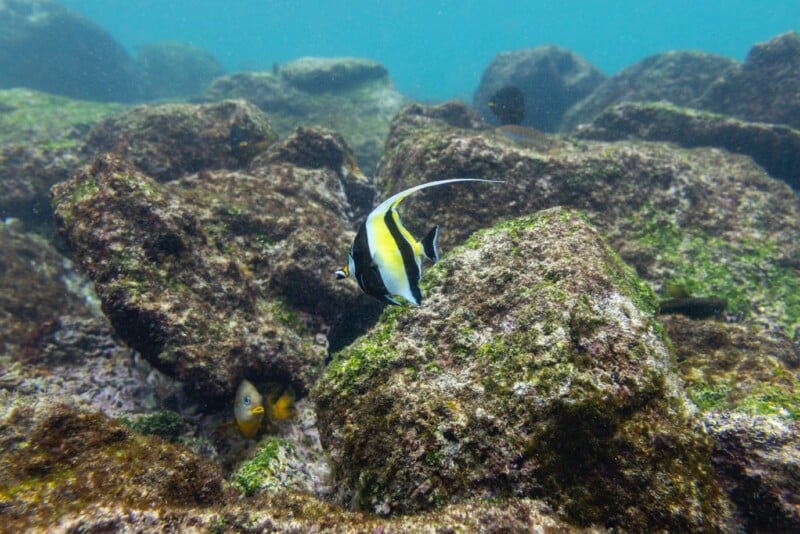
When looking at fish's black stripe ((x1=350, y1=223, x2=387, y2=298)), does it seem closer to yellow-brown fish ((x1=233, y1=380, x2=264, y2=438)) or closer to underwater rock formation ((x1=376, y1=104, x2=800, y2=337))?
yellow-brown fish ((x1=233, y1=380, x2=264, y2=438))

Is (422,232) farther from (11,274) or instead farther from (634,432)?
(11,274)

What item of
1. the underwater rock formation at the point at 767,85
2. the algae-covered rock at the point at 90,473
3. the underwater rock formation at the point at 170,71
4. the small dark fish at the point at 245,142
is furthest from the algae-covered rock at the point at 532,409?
the underwater rock formation at the point at 170,71

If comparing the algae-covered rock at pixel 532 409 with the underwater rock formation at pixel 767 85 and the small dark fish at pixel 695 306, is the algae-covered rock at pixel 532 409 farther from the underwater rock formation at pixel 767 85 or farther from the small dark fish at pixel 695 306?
the underwater rock formation at pixel 767 85

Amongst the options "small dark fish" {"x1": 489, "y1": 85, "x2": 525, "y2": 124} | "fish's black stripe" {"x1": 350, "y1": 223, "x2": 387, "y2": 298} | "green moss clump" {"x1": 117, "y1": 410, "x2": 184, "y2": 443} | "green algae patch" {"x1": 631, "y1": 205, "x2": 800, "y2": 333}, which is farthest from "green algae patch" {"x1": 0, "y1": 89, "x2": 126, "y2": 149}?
"green algae patch" {"x1": 631, "y1": 205, "x2": 800, "y2": 333}

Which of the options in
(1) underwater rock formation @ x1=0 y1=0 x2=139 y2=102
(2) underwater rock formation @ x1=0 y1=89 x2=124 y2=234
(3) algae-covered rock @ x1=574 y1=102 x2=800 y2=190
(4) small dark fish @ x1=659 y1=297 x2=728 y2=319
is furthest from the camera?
(1) underwater rock formation @ x1=0 y1=0 x2=139 y2=102

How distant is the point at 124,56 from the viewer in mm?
27359

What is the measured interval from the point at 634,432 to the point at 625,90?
15.8m

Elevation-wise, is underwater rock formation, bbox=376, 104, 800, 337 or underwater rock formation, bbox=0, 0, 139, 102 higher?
underwater rock formation, bbox=0, 0, 139, 102

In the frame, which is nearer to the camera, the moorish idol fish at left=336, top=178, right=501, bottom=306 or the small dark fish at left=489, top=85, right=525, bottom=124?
the moorish idol fish at left=336, top=178, right=501, bottom=306

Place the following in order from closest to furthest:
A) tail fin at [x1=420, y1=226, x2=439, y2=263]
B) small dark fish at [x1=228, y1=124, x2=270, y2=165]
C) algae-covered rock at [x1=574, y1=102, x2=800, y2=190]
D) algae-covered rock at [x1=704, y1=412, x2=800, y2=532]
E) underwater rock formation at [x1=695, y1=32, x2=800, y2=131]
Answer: tail fin at [x1=420, y1=226, x2=439, y2=263] < algae-covered rock at [x1=704, y1=412, x2=800, y2=532] < small dark fish at [x1=228, y1=124, x2=270, y2=165] < algae-covered rock at [x1=574, y1=102, x2=800, y2=190] < underwater rock formation at [x1=695, y1=32, x2=800, y2=131]

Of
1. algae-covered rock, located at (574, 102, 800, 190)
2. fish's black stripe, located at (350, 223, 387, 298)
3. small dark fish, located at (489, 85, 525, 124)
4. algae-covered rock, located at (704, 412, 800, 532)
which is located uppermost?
small dark fish, located at (489, 85, 525, 124)

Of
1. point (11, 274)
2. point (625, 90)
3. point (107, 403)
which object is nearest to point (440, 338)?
point (107, 403)

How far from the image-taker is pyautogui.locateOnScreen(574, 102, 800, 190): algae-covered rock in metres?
7.75

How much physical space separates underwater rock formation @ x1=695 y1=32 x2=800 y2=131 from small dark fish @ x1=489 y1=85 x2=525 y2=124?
7.60 meters
